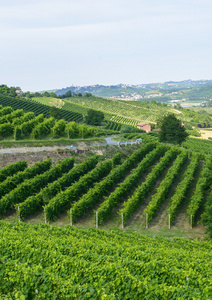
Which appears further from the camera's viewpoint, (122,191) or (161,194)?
(122,191)

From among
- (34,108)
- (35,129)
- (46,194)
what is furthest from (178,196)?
(34,108)

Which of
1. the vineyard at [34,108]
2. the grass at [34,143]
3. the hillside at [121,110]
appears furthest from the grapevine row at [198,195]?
the hillside at [121,110]

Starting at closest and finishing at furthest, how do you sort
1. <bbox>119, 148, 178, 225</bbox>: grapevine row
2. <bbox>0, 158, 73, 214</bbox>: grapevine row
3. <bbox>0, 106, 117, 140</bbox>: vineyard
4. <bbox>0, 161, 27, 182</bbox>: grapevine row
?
<bbox>0, 158, 73, 214</bbox>: grapevine row < <bbox>119, 148, 178, 225</bbox>: grapevine row < <bbox>0, 161, 27, 182</bbox>: grapevine row < <bbox>0, 106, 117, 140</bbox>: vineyard

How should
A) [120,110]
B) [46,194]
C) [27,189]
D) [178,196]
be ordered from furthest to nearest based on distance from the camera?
1. [120,110]
2. [178,196]
3. [27,189]
4. [46,194]

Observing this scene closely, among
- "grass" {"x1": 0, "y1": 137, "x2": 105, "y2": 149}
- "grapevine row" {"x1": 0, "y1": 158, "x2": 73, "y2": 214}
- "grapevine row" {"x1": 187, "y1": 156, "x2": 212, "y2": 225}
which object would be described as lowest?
"grapevine row" {"x1": 187, "y1": 156, "x2": 212, "y2": 225}

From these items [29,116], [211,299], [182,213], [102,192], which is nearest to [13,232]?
[211,299]

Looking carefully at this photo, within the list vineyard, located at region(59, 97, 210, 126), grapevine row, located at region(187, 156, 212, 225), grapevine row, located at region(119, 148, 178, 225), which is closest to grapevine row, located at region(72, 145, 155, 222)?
grapevine row, located at region(119, 148, 178, 225)

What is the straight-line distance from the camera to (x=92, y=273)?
1344 cm

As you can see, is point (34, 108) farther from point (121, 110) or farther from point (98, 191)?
point (121, 110)

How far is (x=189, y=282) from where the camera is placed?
13016 millimetres

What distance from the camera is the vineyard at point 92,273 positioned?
12.1 metres

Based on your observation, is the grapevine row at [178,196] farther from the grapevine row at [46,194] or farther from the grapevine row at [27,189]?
the grapevine row at [27,189]

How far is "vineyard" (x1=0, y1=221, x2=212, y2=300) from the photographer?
12125 millimetres

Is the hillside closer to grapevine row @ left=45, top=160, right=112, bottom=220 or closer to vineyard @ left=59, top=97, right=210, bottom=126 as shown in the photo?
vineyard @ left=59, top=97, right=210, bottom=126
